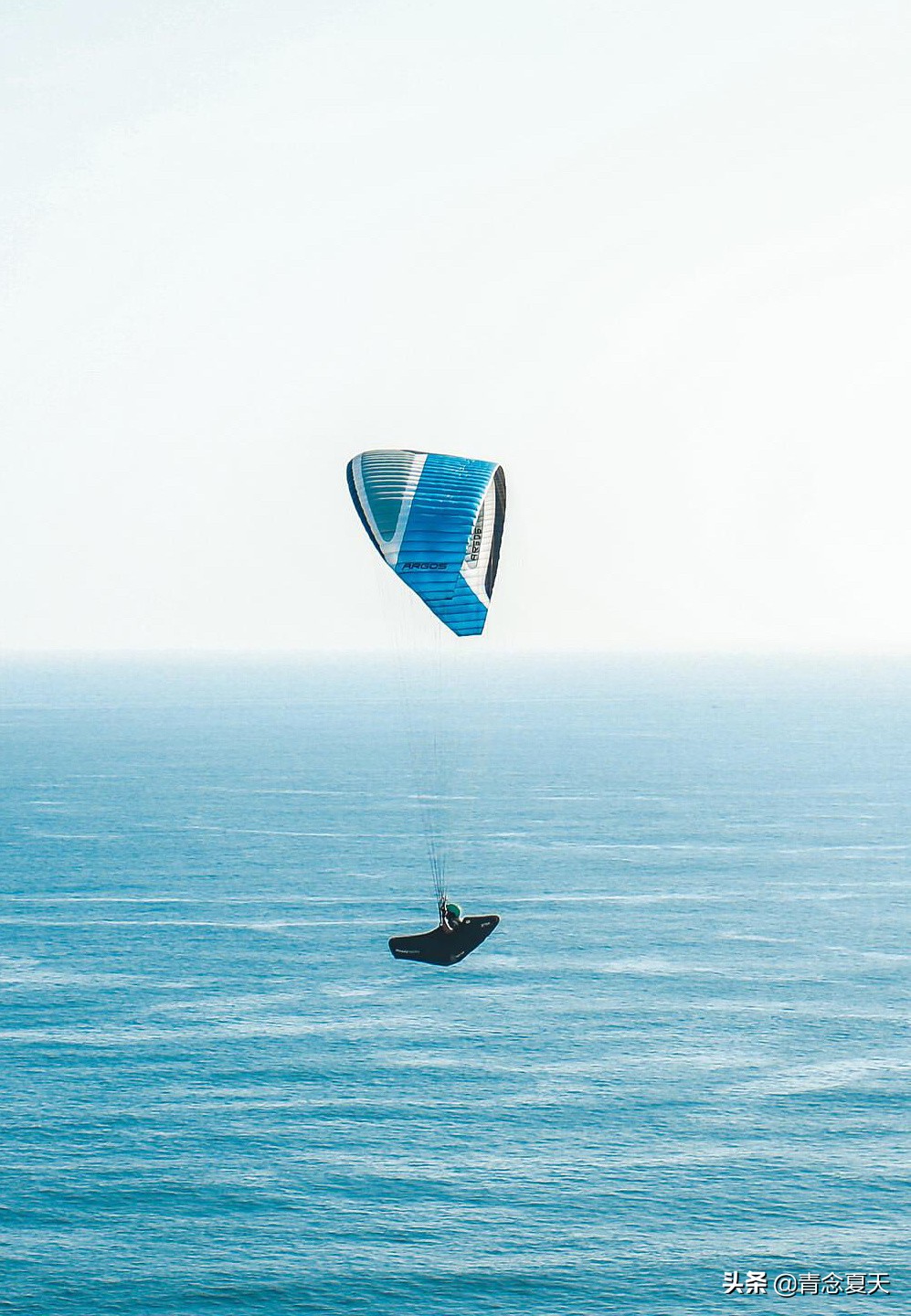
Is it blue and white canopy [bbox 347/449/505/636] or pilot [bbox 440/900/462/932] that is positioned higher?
blue and white canopy [bbox 347/449/505/636]

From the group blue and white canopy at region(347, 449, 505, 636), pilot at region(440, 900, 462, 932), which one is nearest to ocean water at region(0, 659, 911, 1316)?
pilot at region(440, 900, 462, 932)

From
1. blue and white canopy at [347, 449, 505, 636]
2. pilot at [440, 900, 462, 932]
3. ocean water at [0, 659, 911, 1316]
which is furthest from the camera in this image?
ocean water at [0, 659, 911, 1316]

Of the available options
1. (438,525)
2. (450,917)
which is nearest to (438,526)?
(438,525)

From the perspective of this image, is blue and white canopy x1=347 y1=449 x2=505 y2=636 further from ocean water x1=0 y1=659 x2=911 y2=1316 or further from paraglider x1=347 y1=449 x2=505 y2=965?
ocean water x1=0 y1=659 x2=911 y2=1316

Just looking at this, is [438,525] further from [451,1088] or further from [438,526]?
[451,1088]

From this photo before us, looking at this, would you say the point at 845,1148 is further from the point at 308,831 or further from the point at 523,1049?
the point at 308,831

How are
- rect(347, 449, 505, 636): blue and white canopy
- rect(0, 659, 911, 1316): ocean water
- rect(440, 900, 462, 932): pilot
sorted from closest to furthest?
rect(440, 900, 462, 932): pilot, rect(347, 449, 505, 636): blue and white canopy, rect(0, 659, 911, 1316): ocean water
